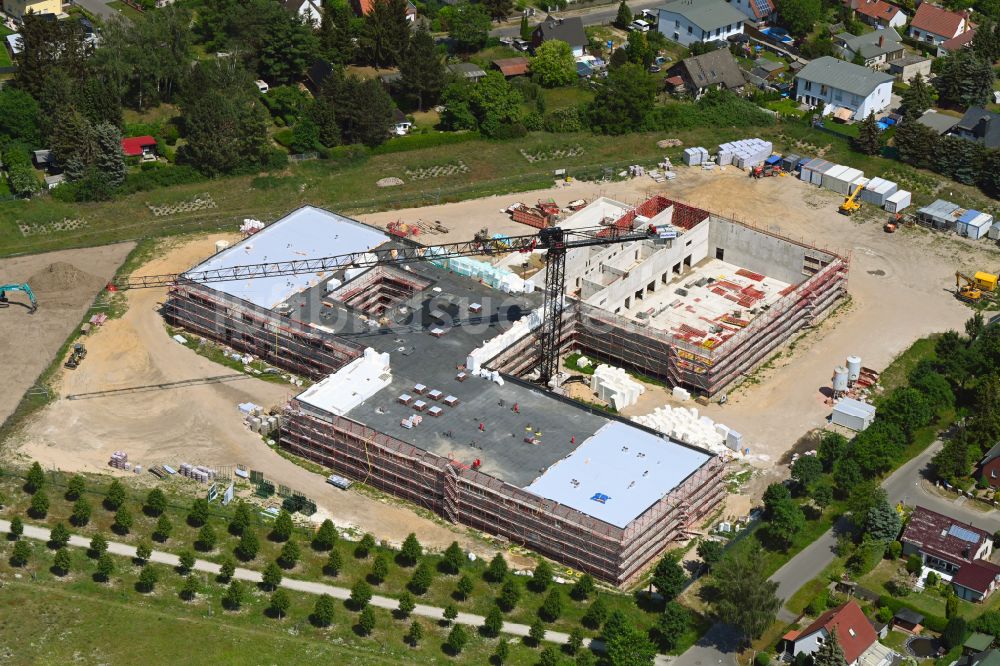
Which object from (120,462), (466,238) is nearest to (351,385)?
(120,462)

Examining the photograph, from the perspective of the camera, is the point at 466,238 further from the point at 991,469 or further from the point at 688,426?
the point at 991,469

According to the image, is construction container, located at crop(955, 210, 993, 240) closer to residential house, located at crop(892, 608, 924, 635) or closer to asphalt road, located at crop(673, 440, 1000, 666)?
asphalt road, located at crop(673, 440, 1000, 666)

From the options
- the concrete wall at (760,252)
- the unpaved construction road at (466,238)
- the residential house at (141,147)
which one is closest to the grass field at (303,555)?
the unpaved construction road at (466,238)

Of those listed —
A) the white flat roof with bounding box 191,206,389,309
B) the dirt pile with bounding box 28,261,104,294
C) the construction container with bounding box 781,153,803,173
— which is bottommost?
the construction container with bounding box 781,153,803,173

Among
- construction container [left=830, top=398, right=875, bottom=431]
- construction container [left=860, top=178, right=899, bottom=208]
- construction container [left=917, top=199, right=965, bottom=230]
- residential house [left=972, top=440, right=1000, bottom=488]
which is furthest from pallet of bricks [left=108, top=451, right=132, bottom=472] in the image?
construction container [left=917, top=199, right=965, bottom=230]

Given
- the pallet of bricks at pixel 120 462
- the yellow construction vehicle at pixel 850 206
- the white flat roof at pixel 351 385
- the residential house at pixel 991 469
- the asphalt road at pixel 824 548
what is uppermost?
the white flat roof at pixel 351 385

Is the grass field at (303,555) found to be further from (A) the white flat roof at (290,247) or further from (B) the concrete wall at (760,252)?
(B) the concrete wall at (760,252)
